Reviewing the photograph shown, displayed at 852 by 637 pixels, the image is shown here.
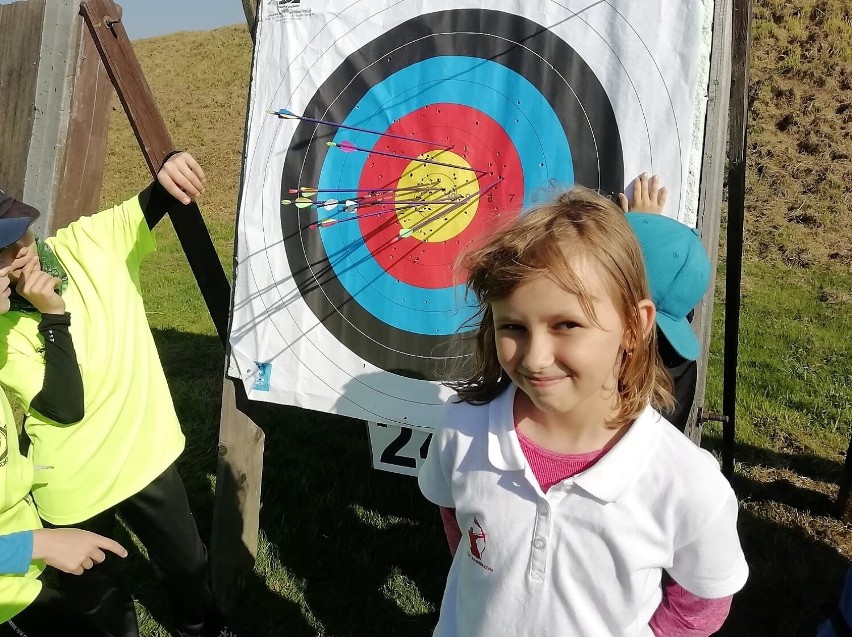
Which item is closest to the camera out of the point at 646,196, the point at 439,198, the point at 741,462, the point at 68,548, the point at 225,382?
the point at 68,548

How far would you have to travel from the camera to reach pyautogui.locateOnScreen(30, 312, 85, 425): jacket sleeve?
51.5 inches

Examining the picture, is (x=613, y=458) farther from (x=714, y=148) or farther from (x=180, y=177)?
(x=180, y=177)

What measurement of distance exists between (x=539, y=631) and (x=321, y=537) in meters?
1.44

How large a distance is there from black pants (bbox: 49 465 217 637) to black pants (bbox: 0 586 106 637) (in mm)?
19

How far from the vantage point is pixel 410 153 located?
5.27 feet

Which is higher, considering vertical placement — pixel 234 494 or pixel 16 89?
pixel 16 89

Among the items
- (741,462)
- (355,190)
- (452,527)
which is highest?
(355,190)

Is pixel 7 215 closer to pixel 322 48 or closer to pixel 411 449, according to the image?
pixel 322 48

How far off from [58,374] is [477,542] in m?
0.90

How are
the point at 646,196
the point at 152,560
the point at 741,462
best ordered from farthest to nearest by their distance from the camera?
the point at 741,462
the point at 152,560
the point at 646,196

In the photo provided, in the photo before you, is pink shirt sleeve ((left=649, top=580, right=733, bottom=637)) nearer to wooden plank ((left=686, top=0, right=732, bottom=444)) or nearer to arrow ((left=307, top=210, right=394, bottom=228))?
wooden plank ((left=686, top=0, right=732, bottom=444))

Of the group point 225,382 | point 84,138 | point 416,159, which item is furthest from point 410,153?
point 84,138

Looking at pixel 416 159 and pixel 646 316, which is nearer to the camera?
pixel 646 316

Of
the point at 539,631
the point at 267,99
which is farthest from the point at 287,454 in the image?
the point at 539,631
